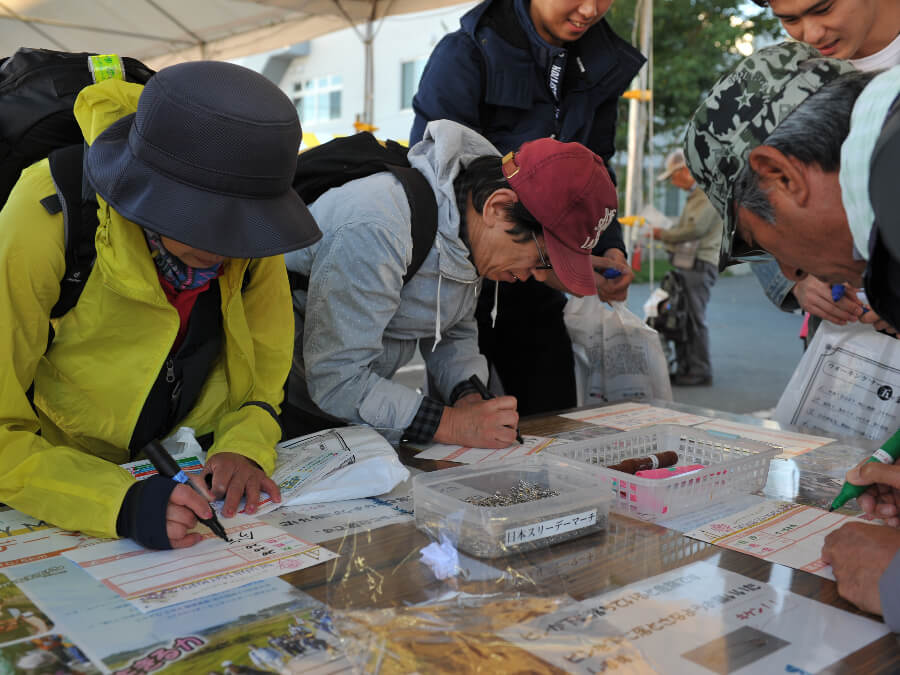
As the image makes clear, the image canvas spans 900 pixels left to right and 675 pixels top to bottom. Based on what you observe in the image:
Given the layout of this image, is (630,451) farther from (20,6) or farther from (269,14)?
(20,6)

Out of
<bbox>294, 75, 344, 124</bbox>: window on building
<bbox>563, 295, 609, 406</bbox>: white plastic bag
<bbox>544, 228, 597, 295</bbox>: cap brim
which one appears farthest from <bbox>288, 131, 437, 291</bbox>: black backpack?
<bbox>294, 75, 344, 124</bbox>: window on building

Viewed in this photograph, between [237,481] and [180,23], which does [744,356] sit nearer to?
[180,23]

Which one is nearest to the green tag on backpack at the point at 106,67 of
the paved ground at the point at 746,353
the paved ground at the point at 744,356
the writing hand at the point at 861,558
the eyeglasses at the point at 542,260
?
the eyeglasses at the point at 542,260

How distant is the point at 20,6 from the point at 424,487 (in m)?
6.18

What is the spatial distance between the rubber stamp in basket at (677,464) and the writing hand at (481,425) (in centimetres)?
20

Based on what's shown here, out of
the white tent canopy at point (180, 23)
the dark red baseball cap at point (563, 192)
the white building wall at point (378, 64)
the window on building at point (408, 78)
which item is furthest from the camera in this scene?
the window on building at point (408, 78)

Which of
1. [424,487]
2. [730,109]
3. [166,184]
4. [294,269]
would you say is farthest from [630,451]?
[166,184]

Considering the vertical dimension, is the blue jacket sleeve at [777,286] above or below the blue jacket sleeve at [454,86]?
below

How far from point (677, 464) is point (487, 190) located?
25.0 inches

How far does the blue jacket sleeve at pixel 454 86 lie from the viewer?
206 cm

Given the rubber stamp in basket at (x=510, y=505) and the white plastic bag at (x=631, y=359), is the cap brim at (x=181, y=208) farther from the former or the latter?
the white plastic bag at (x=631, y=359)

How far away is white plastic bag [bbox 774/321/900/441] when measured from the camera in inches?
69.9

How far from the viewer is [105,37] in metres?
6.32

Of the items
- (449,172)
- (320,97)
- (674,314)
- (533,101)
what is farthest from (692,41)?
(449,172)
